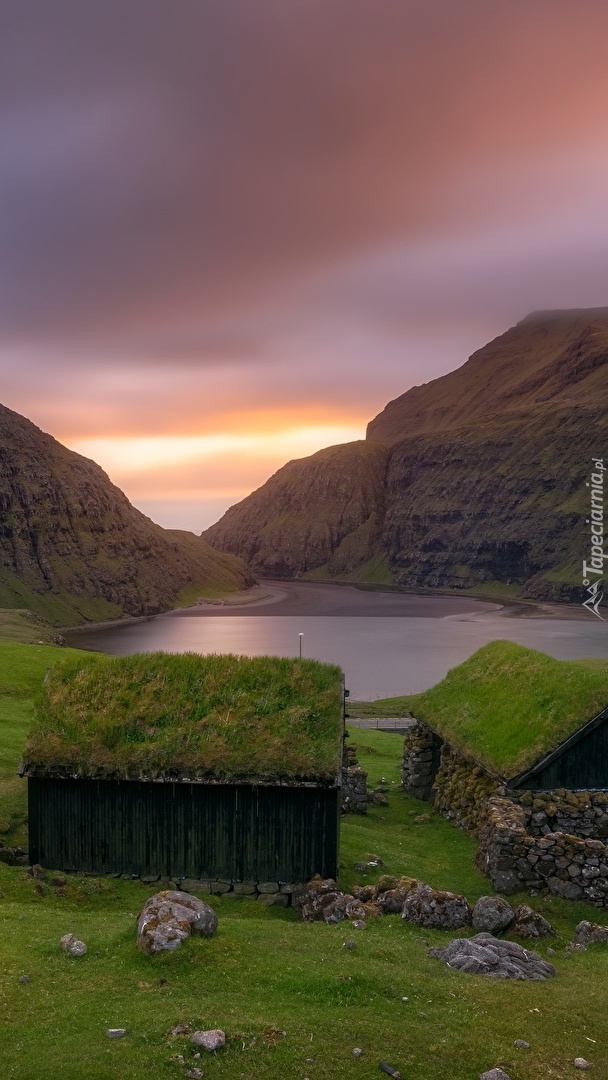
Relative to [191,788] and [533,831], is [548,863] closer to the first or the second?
[533,831]

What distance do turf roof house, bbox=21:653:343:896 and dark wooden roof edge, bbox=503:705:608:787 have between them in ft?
23.6

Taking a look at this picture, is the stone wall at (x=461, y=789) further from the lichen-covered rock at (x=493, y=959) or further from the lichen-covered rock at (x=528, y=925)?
the lichen-covered rock at (x=493, y=959)

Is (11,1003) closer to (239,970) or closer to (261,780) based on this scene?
(239,970)

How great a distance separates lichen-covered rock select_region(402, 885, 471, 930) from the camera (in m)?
18.7

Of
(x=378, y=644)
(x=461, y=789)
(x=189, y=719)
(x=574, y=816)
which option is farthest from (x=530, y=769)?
(x=378, y=644)

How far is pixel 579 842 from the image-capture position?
76.7ft

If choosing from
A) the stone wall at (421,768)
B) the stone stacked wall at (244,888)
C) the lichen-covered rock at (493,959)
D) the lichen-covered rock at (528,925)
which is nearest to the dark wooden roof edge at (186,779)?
the stone stacked wall at (244,888)

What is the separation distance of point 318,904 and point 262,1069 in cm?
897

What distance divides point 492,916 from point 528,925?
986 mm

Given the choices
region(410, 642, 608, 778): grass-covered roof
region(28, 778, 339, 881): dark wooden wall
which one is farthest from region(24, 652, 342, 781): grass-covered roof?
region(410, 642, 608, 778): grass-covered roof

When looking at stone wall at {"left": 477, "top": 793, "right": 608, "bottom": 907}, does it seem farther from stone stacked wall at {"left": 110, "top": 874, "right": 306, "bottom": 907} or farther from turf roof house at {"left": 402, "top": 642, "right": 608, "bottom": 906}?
stone stacked wall at {"left": 110, "top": 874, "right": 306, "bottom": 907}

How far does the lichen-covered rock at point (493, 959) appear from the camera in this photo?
51.2 feet

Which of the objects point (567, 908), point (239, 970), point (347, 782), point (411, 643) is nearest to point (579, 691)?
point (567, 908)

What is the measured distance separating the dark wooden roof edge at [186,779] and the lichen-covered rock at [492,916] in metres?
5.28
